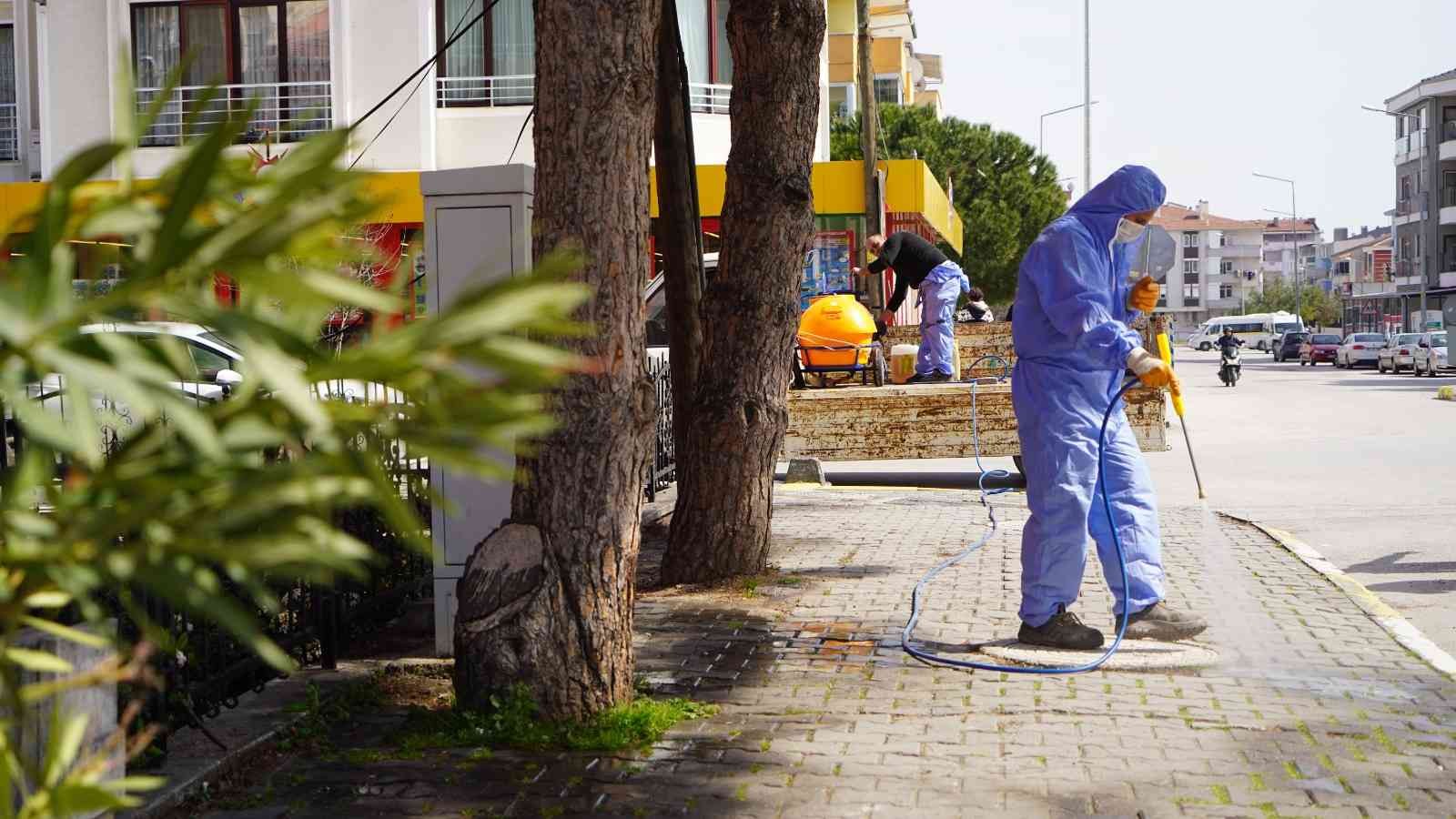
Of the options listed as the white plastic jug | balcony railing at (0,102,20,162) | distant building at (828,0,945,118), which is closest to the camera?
the white plastic jug

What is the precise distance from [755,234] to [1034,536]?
8.52 feet

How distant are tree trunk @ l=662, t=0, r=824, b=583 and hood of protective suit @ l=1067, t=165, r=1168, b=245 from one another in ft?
6.85

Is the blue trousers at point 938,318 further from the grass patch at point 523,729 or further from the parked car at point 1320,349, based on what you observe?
the parked car at point 1320,349

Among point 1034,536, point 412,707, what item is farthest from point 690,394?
point 412,707

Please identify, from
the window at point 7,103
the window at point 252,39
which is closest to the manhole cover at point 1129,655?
the window at point 252,39

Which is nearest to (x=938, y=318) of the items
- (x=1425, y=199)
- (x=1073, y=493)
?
(x=1073, y=493)

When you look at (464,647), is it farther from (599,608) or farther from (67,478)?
(67,478)

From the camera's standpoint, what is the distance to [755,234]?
8477 millimetres

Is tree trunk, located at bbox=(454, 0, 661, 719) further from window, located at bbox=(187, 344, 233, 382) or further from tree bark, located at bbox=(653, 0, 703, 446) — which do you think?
tree bark, located at bbox=(653, 0, 703, 446)

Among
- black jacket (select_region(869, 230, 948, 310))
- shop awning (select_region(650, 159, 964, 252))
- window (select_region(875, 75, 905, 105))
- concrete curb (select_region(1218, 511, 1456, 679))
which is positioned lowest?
concrete curb (select_region(1218, 511, 1456, 679))

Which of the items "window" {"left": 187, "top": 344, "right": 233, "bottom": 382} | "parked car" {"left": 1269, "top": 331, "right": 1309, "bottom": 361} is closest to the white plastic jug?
"window" {"left": 187, "top": 344, "right": 233, "bottom": 382}

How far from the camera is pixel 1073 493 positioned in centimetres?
643

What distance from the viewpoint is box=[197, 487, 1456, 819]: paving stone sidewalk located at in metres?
4.57

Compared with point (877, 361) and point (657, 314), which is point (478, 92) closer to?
point (657, 314)
